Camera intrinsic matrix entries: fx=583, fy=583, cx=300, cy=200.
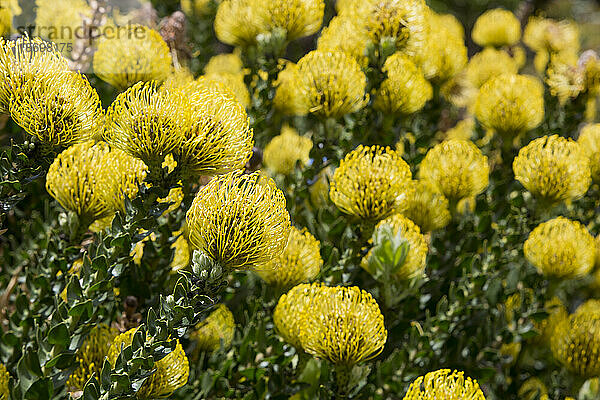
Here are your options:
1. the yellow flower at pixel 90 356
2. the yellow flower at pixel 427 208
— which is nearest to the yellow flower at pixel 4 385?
Result: the yellow flower at pixel 90 356

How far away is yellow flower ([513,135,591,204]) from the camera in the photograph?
2.40 ft

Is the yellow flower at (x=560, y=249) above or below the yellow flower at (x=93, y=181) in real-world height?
below

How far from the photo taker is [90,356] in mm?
587

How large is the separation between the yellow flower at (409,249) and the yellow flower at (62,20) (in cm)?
48

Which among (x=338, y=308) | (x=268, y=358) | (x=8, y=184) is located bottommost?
(x=268, y=358)

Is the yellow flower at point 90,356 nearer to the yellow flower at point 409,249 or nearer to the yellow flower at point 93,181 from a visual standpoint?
the yellow flower at point 93,181

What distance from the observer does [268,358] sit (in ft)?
2.12

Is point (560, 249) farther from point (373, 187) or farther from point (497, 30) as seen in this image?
point (497, 30)

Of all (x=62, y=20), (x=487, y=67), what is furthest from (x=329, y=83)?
(x=487, y=67)

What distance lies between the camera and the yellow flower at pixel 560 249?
0.75m

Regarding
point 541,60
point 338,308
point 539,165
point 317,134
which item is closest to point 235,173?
point 338,308

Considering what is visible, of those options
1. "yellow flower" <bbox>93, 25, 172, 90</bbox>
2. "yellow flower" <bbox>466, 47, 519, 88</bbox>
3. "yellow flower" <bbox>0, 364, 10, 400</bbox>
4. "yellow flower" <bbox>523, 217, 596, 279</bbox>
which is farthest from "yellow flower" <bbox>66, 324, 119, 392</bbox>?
"yellow flower" <bbox>466, 47, 519, 88</bbox>

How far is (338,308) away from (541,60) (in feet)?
2.86

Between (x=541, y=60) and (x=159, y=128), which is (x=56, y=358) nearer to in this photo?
(x=159, y=128)
